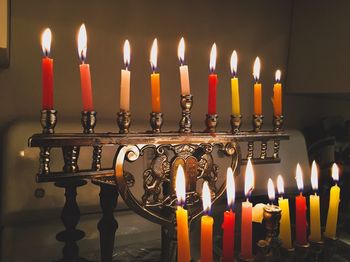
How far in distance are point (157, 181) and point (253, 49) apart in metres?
0.64

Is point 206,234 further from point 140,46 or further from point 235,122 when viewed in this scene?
point 140,46

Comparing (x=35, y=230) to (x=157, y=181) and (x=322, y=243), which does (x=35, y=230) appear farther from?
(x=322, y=243)

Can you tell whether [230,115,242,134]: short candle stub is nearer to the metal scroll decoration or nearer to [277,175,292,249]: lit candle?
the metal scroll decoration

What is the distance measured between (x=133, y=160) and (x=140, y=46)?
0.40 m

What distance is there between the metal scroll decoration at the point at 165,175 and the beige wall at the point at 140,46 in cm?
26

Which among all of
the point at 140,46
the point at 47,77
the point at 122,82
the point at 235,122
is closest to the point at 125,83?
the point at 122,82

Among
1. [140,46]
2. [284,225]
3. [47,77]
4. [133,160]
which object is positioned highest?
[140,46]

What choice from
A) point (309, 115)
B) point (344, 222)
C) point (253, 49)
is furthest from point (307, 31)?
point (344, 222)

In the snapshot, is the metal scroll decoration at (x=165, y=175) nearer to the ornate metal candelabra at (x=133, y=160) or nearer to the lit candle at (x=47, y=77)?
the ornate metal candelabra at (x=133, y=160)

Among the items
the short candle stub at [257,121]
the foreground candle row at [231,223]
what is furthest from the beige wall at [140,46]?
the foreground candle row at [231,223]

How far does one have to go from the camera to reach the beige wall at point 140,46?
0.72 m

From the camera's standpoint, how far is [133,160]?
1.86 feet

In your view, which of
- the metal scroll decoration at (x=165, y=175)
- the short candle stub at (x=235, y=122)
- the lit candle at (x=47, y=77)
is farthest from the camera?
the short candle stub at (x=235, y=122)

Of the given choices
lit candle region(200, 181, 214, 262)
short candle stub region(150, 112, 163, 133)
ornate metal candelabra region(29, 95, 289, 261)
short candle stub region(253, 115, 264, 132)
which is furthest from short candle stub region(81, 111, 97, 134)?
short candle stub region(253, 115, 264, 132)
